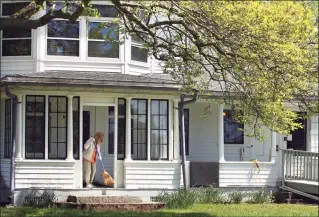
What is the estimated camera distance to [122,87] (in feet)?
60.7

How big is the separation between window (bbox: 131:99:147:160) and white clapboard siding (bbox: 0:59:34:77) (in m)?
3.16

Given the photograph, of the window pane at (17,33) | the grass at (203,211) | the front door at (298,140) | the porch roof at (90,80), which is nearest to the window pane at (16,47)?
the window pane at (17,33)

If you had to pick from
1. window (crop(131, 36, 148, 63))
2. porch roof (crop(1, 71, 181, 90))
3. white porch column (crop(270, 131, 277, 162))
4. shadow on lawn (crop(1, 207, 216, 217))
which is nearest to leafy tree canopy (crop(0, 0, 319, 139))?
shadow on lawn (crop(1, 207, 216, 217))

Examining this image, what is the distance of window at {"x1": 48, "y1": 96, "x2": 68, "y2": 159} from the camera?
18.5 m

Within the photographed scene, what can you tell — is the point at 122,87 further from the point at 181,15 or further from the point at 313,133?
the point at 313,133

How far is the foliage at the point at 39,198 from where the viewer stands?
→ 1736 centimetres

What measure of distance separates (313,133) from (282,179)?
2.92m

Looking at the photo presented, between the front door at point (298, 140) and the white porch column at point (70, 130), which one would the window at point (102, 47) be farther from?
the front door at point (298, 140)

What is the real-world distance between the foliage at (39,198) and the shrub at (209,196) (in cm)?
422

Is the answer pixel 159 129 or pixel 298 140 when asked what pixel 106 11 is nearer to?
pixel 159 129

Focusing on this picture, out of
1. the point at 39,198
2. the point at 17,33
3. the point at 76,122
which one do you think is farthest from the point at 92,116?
the point at 39,198

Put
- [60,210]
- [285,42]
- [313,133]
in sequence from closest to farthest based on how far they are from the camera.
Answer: [285,42], [60,210], [313,133]

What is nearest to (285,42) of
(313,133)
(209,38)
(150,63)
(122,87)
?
(209,38)

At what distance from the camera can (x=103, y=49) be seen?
1977 cm
